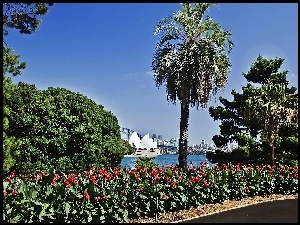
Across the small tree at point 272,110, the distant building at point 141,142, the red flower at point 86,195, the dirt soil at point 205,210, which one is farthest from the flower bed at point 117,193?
the distant building at point 141,142

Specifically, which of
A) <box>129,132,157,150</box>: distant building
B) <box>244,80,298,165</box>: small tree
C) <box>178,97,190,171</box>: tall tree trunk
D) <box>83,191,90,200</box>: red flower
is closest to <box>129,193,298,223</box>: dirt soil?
<box>83,191,90,200</box>: red flower

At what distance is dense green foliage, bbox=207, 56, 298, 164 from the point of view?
18.8m

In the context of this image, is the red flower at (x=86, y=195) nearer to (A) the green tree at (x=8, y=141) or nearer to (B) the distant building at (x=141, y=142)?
(A) the green tree at (x=8, y=141)

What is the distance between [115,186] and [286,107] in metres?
13.5

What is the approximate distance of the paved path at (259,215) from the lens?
27.2 feet

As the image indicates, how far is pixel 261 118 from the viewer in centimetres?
1881

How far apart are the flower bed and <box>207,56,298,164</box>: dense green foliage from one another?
7.30 m

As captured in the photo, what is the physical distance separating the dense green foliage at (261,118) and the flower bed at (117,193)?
730cm

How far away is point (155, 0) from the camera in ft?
23.2

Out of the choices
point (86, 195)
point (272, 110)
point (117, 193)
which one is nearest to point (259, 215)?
point (117, 193)

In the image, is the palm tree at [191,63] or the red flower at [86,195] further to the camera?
the palm tree at [191,63]

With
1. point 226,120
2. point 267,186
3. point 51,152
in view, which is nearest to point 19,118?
point 51,152

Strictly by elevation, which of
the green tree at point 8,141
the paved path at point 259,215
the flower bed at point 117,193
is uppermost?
the green tree at point 8,141

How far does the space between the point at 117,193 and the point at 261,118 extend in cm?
1245
